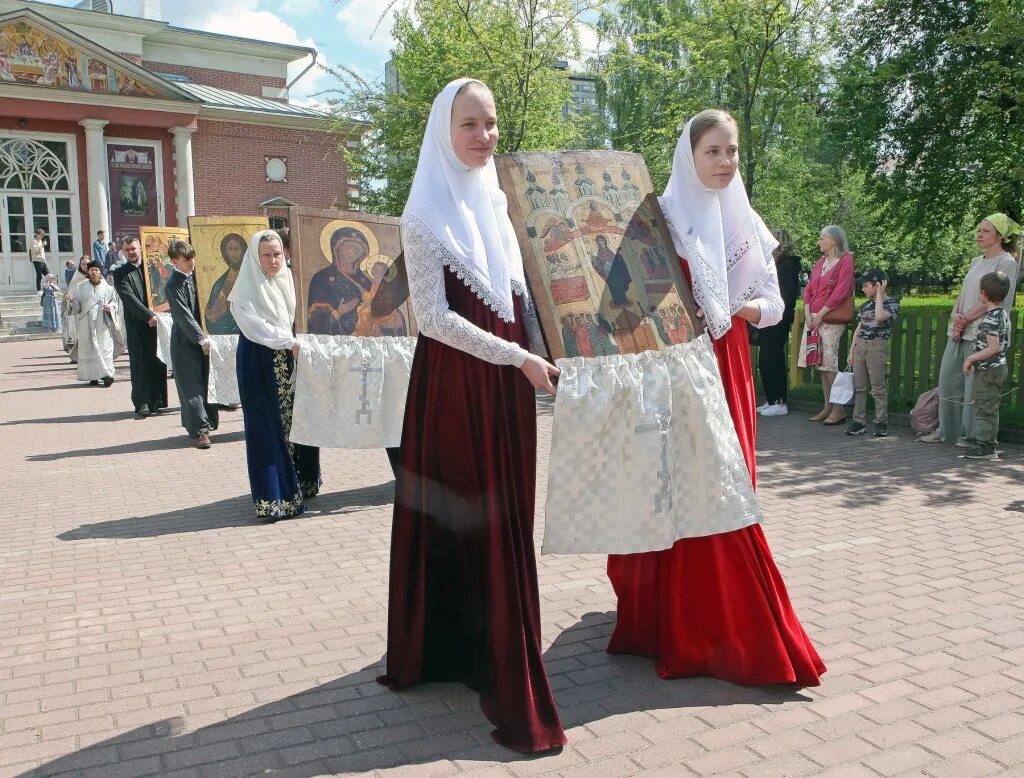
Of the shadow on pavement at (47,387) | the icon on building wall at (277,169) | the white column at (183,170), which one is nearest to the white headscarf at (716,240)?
the shadow on pavement at (47,387)

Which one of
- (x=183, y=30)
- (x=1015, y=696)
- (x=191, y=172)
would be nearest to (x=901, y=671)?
(x=1015, y=696)

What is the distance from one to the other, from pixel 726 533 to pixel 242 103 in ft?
116

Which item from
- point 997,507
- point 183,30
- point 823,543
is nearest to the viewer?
point 823,543

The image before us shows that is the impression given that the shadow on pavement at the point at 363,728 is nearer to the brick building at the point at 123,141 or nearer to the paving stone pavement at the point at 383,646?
the paving stone pavement at the point at 383,646

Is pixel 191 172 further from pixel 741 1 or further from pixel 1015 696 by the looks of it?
pixel 1015 696

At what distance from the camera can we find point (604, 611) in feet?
14.8

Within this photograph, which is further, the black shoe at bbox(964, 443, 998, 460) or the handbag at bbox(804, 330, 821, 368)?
the handbag at bbox(804, 330, 821, 368)

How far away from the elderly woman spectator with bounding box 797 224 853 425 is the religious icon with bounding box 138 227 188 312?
8.07 metres

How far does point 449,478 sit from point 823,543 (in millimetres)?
3243

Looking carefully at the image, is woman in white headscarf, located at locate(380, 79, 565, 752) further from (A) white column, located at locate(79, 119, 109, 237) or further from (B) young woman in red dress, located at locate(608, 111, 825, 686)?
(A) white column, located at locate(79, 119, 109, 237)

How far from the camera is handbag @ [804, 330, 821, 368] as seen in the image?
10461 mm

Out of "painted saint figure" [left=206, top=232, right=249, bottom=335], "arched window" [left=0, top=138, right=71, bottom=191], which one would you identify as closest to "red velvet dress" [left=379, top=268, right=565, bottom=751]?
"painted saint figure" [left=206, top=232, right=249, bottom=335]

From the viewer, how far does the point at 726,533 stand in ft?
11.6

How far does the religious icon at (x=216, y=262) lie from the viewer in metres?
9.60
